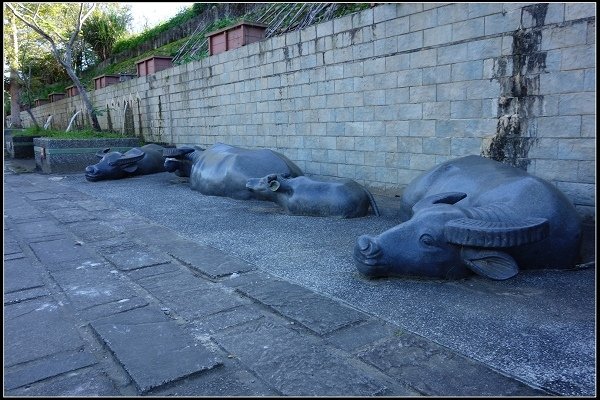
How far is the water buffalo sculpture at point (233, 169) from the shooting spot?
19.0 ft

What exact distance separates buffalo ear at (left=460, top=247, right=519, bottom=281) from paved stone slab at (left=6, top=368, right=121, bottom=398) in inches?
78.1

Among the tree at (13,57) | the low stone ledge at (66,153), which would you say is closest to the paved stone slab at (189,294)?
the low stone ledge at (66,153)

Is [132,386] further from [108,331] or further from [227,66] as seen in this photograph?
[227,66]

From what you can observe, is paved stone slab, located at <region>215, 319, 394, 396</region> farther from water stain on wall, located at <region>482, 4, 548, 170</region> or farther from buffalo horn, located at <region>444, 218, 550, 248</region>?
water stain on wall, located at <region>482, 4, 548, 170</region>

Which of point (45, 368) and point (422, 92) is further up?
point (422, 92)

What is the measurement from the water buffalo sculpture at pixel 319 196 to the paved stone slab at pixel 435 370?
2.68 m

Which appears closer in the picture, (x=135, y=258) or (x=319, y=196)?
(x=135, y=258)

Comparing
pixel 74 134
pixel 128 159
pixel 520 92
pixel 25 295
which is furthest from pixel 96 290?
pixel 74 134

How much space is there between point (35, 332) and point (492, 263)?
2500 mm

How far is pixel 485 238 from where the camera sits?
2516 mm

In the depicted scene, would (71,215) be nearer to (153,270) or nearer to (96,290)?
(153,270)

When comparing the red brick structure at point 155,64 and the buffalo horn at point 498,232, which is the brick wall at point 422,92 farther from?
the red brick structure at point 155,64

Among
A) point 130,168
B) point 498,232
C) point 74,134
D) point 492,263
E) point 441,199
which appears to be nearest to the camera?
point 498,232

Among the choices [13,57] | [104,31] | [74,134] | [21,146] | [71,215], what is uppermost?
[104,31]
